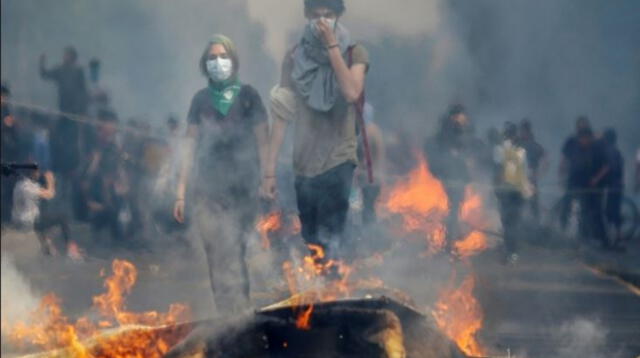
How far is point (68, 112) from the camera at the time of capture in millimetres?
13781

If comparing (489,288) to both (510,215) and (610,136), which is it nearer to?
(510,215)

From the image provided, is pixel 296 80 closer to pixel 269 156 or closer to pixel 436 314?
pixel 269 156

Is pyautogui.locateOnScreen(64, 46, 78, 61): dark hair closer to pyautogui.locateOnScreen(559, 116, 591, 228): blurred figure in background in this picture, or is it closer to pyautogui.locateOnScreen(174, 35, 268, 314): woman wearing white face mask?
pyautogui.locateOnScreen(559, 116, 591, 228): blurred figure in background

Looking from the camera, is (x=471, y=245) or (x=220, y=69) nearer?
(x=220, y=69)

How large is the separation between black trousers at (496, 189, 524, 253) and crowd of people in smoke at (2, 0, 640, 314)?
18 mm

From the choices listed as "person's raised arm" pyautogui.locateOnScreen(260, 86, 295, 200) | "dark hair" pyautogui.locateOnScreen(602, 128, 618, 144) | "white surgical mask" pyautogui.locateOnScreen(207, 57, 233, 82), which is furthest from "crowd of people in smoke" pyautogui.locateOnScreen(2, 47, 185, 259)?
"dark hair" pyautogui.locateOnScreen(602, 128, 618, 144)

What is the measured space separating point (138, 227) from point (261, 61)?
8.37ft

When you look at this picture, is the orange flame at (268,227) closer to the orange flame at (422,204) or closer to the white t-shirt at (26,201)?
the orange flame at (422,204)

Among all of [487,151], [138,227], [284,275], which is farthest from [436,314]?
[138,227]

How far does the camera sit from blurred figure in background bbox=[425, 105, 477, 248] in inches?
437

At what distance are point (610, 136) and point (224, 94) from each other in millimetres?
6219

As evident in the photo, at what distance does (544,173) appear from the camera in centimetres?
1295

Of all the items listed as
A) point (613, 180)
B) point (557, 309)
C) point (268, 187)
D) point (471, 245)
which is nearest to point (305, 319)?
point (268, 187)

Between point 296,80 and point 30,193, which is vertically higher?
point 296,80
